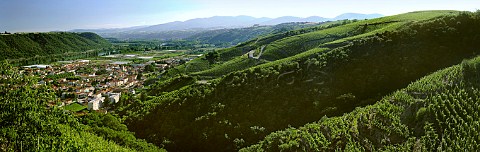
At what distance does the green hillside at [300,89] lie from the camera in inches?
1547

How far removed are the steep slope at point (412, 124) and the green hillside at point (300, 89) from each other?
15.5 feet

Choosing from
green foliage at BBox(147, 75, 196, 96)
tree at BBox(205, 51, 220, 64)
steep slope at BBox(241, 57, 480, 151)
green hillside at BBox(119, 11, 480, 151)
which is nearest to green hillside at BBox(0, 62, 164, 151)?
green hillside at BBox(119, 11, 480, 151)

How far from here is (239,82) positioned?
163 feet

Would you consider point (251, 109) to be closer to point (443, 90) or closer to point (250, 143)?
point (250, 143)

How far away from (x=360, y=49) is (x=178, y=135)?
2923cm

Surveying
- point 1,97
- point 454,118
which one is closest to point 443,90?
point 454,118

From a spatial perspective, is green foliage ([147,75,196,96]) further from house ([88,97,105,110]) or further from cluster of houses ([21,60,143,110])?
house ([88,97,105,110])

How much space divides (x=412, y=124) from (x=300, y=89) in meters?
16.5

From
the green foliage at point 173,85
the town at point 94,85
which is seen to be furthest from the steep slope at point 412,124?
the green foliage at point 173,85

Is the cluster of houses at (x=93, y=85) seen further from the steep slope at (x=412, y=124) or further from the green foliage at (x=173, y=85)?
the steep slope at (x=412, y=124)

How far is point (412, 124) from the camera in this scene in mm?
29031

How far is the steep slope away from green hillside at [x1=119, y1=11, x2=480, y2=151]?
4721mm

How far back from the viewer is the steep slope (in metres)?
26.6

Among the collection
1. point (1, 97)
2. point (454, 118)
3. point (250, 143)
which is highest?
point (1, 97)
